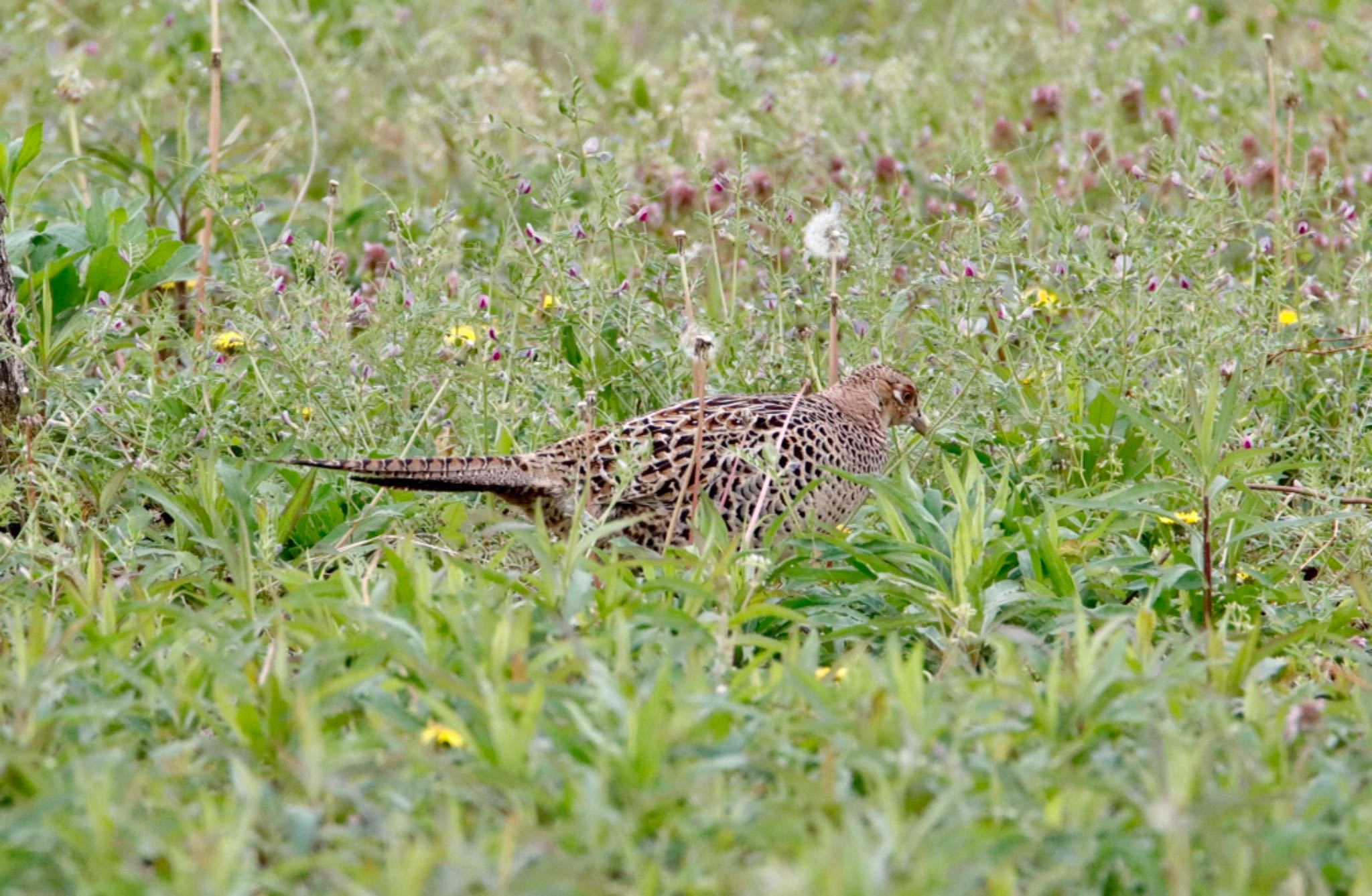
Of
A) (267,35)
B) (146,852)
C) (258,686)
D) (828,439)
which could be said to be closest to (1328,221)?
(828,439)

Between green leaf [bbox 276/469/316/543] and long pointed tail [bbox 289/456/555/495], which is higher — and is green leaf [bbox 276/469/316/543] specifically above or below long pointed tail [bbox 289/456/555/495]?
below

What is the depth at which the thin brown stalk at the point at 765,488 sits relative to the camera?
164 inches

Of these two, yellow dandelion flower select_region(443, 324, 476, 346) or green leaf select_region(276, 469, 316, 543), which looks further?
yellow dandelion flower select_region(443, 324, 476, 346)

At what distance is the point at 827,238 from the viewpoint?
491cm

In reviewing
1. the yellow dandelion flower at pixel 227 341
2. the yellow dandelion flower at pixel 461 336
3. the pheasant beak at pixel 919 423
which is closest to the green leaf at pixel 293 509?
the yellow dandelion flower at pixel 227 341

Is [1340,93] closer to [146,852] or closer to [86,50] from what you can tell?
[86,50]

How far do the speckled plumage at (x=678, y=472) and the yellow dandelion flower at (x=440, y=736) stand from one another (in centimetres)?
133

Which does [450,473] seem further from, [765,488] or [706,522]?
[765,488]

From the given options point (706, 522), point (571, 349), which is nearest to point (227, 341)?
point (571, 349)

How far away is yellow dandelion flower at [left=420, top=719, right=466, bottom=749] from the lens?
3.07 metres

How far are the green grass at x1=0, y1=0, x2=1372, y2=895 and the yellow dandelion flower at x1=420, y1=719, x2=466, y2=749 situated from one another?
0.05ft

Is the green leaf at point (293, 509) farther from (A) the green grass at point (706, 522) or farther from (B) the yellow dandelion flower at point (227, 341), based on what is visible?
(B) the yellow dandelion flower at point (227, 341)

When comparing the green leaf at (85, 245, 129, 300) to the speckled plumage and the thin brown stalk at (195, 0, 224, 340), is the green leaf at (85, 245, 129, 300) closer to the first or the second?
the thin brown stalk at (195, 0, 224, 340)

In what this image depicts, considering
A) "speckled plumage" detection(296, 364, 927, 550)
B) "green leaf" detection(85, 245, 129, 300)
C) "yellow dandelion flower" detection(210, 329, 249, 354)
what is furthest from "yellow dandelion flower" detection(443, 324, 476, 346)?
"green leaf" detection(85, 245, 129, 300)
